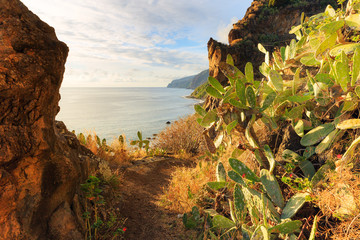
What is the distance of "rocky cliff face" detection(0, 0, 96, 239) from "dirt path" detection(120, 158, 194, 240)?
1.11 m

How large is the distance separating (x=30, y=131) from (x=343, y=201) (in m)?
3.24

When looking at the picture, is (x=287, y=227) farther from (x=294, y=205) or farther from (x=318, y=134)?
(x=318, y=134)

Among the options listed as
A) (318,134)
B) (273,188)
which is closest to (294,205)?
(273,188)

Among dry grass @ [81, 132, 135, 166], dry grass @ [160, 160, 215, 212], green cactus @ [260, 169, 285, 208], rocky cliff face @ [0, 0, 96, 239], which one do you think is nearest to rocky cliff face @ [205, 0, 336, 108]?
dry grass @ [81, 132, 135, 166]

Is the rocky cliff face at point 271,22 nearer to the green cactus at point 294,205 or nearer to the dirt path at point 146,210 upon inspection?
the dirt path at point 146,210

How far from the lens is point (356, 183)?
193cm

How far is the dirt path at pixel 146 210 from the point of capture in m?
3.30

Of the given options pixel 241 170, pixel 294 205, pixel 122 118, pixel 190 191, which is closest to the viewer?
pixel 294 205

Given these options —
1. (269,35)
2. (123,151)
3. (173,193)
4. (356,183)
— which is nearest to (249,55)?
(269,35)

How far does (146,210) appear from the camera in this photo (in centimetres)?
398

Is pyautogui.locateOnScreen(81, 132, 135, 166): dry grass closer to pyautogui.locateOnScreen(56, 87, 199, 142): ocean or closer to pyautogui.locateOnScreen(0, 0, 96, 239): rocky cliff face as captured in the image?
pyautogui.locateOnScreen(56, 87, 199, 142): ocean

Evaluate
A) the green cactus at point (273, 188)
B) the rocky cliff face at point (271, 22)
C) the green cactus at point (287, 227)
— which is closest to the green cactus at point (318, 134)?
the green cactus at point (273, 188)

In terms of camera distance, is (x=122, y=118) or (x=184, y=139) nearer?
(x=184, y=139)

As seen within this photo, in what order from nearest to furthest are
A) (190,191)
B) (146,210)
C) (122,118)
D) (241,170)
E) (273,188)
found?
1. (273,188)
2. (241,170)
3. (146,210)
4. (190,191)
5. (122,118)
